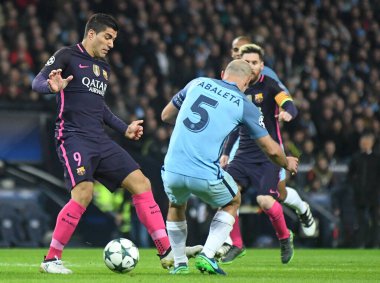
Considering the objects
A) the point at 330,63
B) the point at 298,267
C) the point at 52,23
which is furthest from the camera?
the point at 330,63

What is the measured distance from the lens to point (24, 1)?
19.7 m

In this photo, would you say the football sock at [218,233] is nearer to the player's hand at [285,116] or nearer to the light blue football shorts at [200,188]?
the light blue football shorts at [200,188]

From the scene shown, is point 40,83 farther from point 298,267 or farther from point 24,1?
point 24,1

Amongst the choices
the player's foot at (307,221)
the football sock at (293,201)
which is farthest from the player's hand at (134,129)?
the player's foot at (307,221)

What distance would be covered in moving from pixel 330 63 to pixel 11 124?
8.87m

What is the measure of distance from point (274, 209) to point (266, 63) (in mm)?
9433

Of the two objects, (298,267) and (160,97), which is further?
(160,97)

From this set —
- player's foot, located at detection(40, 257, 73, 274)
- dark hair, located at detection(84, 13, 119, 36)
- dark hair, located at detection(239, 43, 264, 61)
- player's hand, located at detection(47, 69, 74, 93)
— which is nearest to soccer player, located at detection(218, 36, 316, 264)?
dark hair, located at detection(239, 43, 264, 61)

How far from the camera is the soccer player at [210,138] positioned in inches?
338

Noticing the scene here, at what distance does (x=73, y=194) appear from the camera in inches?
358

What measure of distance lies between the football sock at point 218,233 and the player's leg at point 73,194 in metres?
1.16

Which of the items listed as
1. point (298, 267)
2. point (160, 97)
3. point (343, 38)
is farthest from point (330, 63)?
point (298, 267)

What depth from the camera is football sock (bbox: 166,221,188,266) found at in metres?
8.89

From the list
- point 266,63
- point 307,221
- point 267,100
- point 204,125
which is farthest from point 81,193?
point 266,63
